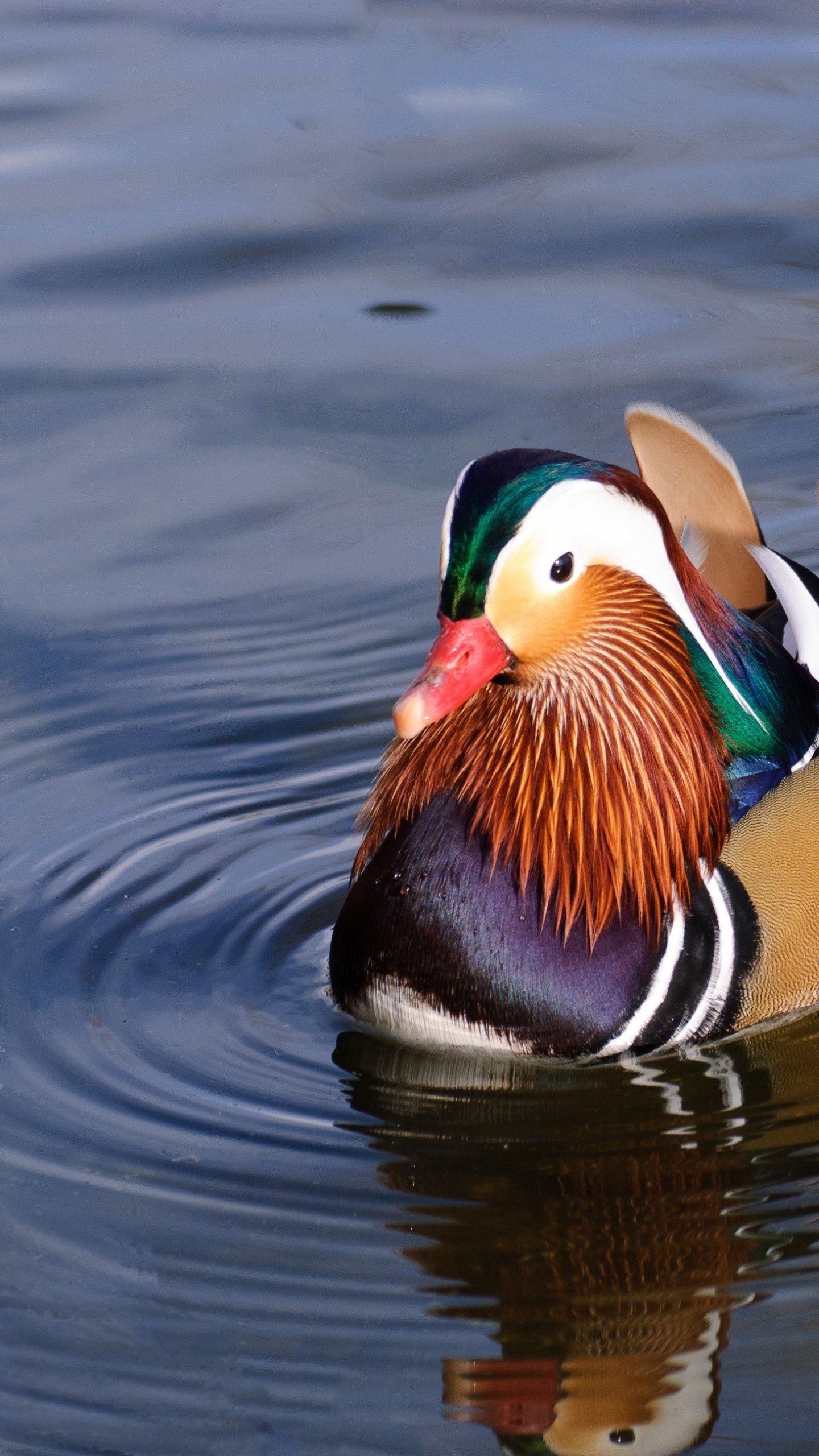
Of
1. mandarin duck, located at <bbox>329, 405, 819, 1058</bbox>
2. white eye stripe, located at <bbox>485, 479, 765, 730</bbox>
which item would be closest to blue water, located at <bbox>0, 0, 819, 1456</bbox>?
mandarin duck, located at <bbox>329, 405, 819, 1058</bbox>

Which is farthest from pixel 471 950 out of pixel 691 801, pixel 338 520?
pixel 338 520

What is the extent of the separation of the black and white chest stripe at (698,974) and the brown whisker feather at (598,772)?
0.04 metres

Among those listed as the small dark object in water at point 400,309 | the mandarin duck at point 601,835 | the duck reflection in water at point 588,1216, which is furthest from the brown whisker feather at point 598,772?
the small dark object in water at point 400,309

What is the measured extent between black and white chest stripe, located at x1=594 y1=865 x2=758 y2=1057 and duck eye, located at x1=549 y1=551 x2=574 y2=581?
660 mm

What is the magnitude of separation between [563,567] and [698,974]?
0.77 meters

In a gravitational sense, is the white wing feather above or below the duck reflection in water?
above

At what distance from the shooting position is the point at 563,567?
10.3ft

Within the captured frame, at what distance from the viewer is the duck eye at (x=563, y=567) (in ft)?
10.2

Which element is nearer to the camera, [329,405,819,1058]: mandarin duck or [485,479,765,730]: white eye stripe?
[485,479,765,730]: white eye stripe

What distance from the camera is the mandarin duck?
330 centimetres

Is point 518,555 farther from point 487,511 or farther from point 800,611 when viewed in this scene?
point 800,611

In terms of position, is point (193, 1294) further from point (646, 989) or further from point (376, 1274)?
point (646, 989)

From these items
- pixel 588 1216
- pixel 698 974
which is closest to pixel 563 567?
pixel 698 974

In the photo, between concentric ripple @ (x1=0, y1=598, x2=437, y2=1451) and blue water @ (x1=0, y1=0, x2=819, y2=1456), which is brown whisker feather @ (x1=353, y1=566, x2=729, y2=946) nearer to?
blue water @ (x1=0, y1=0, x2=819, y2=1456)
